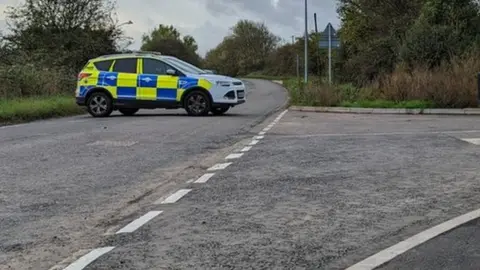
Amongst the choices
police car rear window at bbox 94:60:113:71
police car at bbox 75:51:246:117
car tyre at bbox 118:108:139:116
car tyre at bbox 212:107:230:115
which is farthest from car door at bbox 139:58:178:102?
car tyre at bbox 118:108:139:116

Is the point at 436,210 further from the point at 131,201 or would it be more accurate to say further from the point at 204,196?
the point at 131,201

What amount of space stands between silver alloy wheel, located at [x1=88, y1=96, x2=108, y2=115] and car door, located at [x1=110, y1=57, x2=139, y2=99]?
1.72 ft

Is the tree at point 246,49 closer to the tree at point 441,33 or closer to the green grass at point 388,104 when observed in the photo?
the tree at point 441,33

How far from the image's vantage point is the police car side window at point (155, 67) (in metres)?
18.4

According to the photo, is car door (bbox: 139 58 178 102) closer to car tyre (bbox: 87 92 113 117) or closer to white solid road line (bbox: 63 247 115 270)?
car tyre (bbox: 87 92 113 117)

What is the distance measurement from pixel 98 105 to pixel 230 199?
13158 millimetres

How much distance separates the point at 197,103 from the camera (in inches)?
719

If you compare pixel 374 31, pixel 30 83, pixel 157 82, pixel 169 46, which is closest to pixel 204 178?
pixel 157 82

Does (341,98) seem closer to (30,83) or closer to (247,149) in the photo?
(247,149)

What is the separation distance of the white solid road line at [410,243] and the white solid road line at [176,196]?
2443 mm

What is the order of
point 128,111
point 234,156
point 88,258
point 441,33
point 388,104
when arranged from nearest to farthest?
point 88,258 < point 234,156 < point 128,111 < point 388,104 < point 441,33

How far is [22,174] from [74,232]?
10.4 feet

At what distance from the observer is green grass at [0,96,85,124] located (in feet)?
60.3

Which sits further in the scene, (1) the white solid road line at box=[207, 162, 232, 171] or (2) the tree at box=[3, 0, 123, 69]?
(2) the tree at box=[3, 0, 123, 69]
